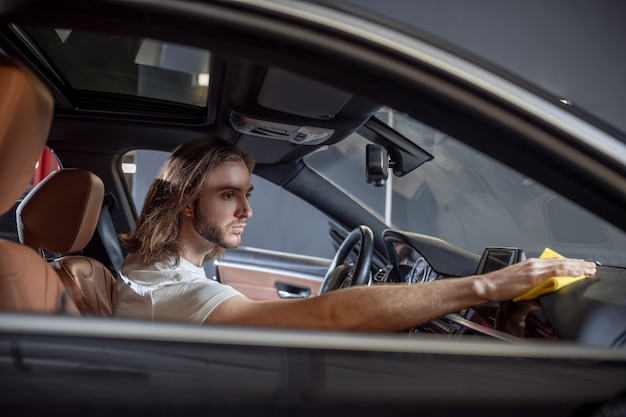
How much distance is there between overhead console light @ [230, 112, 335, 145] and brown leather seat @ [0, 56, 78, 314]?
52.0 inches

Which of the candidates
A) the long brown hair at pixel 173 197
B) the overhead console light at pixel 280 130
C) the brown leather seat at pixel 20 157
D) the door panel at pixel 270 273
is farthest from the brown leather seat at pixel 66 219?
the door panel at pixel 270 273

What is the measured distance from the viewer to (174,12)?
95 centimetres

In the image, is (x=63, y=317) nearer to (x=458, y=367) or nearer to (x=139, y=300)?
(x=458, y=367)

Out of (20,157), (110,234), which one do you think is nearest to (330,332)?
(20,157)

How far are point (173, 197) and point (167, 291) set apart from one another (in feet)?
1.31

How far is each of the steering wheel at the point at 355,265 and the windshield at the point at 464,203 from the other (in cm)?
25

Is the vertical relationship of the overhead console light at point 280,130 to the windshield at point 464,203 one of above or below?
above

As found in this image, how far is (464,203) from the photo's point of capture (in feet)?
12.1

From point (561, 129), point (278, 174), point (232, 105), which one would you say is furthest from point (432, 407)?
point (278, 174)

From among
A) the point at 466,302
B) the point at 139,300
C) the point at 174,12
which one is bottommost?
the point at 139,300

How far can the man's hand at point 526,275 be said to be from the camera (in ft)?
4.48

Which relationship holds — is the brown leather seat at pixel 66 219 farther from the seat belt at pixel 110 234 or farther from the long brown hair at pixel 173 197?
the seat belt at pixel 110 234

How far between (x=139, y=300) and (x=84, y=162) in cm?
133

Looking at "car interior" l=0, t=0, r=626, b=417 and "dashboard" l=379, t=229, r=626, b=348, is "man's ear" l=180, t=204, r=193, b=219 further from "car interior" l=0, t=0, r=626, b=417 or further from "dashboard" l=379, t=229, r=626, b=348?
"car interior" l=0, t=0, r=626, b=417
